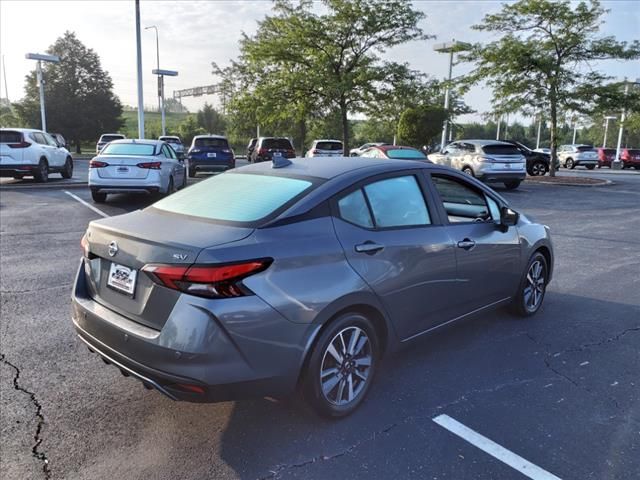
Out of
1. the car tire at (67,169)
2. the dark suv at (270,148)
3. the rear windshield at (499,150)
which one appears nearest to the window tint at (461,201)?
the rear windshield at (499,150)

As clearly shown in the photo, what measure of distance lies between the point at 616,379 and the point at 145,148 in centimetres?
1093

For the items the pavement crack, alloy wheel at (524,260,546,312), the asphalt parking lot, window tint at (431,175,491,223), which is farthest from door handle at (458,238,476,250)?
the pavement crack

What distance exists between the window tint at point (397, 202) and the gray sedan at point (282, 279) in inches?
0.4

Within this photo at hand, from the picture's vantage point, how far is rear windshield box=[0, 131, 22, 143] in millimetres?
14922

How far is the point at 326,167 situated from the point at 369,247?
75cm

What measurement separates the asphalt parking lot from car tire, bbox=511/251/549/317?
11cm

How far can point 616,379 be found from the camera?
367 centimetres

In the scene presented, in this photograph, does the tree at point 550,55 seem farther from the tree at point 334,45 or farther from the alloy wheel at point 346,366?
the alloy wheel at point 346,366

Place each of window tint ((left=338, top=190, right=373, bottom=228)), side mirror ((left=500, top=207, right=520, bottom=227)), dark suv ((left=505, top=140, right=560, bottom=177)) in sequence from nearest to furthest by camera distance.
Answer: window tint ((left=338, top=190, right=373, bottom=228)), side mirror ((left=500, top=207, right=520, bottom=227)), dark suv ((left=505, top=140, right=560, bottom=177))

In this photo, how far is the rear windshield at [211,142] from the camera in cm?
1955

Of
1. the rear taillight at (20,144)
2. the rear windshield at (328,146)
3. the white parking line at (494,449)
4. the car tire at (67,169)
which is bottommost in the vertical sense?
the white parking line at (494,449)

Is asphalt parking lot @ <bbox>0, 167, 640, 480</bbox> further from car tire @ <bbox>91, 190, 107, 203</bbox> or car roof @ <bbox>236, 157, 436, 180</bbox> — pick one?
car tire @ <bbox>91, 190, 107, 203</bbox>

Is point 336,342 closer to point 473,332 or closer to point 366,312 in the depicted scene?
point 366,312

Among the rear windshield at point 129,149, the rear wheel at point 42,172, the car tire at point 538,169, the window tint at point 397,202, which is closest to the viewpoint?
the window tint at point 397,202
